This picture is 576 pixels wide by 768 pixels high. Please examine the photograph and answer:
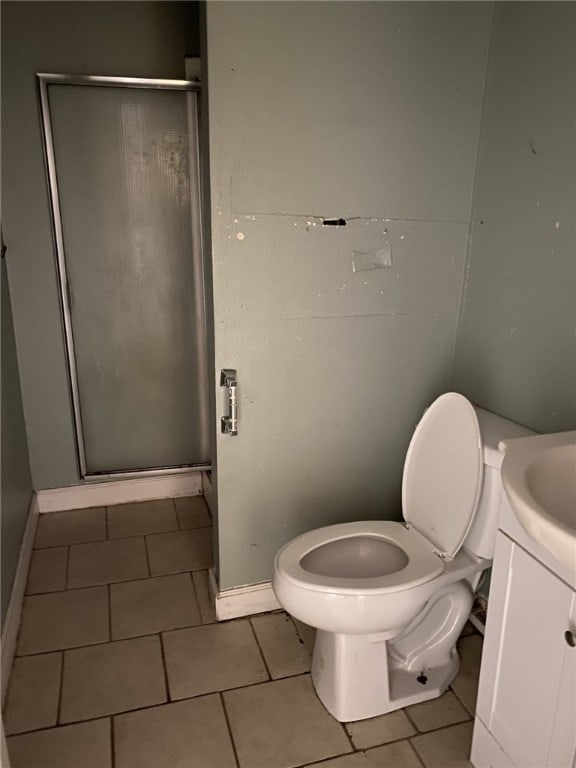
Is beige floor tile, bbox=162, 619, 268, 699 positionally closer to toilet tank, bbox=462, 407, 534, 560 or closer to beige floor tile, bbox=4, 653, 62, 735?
beige floor tile, bbox=4, 653, 62, 735

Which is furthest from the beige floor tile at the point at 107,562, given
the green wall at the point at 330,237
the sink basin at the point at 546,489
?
the sink basin at the point at 546,489

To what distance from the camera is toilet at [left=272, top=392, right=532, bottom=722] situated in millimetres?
1486

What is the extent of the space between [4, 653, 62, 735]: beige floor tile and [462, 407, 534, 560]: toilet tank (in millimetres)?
1312

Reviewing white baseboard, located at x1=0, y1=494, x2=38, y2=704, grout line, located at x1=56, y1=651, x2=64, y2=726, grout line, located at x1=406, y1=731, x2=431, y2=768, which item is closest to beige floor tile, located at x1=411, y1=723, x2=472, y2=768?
grout line, located at x1=406, y1=731, x2=431, y2=768

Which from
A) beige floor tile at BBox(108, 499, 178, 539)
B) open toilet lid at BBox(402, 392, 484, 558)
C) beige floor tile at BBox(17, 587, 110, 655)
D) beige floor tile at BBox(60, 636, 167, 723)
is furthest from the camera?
beige floor tile at BBox(108, 499, 178, 539)

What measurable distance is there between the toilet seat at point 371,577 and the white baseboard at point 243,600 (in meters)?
0.46

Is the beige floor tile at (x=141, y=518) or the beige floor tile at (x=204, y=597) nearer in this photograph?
the beige floor tile at (x=204, y=597)

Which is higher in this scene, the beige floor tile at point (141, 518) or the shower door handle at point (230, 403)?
the shower door handle at point (230, 403)

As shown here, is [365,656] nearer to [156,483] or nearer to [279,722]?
[279,722]

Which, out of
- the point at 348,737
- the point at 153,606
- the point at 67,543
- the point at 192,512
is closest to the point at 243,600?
the point at 153,606

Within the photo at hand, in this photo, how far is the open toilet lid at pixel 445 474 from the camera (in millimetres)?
1566

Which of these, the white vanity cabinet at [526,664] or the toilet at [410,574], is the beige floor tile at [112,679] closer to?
the toilet at [410,574]

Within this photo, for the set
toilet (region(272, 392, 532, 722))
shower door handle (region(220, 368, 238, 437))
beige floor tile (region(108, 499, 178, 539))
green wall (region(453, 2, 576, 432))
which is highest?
green wall (region(453, 2, 576, 432))

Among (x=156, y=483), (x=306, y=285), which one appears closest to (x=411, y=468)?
(x=306, y=285)
